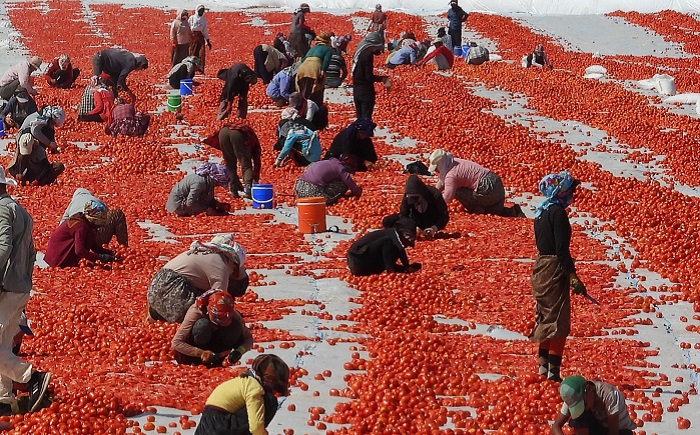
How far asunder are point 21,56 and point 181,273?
30.5 m

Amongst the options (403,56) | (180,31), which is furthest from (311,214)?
(403,56)

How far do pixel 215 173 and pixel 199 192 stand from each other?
409mm

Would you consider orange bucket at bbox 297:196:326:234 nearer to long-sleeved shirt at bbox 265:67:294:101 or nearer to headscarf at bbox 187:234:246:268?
headscarf at bbox 187:234:246:268

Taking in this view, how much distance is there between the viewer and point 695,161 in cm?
2155

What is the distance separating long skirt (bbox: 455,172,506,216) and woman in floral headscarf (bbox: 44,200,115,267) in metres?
5.80

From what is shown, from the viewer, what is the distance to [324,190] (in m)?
18.1

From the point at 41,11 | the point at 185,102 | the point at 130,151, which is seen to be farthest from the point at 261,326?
the point at 41,11

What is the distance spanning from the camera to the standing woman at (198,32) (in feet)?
98.8

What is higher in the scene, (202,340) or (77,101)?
(202,340)

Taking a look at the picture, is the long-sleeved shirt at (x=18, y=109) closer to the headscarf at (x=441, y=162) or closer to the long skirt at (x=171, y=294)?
the headscarf at (x=441, y=162)

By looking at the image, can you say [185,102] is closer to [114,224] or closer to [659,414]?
[114,224]

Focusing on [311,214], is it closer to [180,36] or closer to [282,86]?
[282,86]

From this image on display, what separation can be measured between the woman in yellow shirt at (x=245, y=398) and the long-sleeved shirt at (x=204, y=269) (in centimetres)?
397

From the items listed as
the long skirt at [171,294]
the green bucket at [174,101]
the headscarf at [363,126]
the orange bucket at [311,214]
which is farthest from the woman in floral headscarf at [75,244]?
the green bucket at [174,101]
